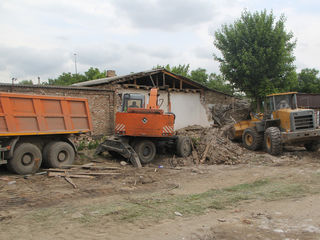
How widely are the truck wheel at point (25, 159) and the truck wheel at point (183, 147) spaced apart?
5.63m

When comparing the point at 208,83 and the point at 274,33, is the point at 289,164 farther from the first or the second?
the point at 208,83

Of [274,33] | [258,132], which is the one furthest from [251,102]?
[258,132]

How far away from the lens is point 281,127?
1399 centimetres

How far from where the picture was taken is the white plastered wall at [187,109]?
20.6 meters

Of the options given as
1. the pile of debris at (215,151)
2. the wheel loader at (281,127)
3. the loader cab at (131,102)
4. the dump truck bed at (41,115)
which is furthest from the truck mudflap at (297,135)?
the dump truck bed at (41,115)

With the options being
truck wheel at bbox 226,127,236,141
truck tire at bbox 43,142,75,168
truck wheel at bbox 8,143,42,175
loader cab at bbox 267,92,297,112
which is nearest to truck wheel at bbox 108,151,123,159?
truck tire at bbox 43,142,75,168

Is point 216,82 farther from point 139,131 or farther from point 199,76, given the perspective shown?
point 139,131

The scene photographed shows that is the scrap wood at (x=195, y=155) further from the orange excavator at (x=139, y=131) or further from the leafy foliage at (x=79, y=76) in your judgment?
the leafy foliage at (x=79, y=76)

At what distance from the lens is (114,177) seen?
9523 millimetres

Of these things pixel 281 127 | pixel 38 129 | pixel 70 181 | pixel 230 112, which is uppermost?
pixel 230 112

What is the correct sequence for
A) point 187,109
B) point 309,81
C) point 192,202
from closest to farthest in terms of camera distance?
point 192,202 → point 187,109 → point 309,81

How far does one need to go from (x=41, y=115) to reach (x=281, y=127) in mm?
10026

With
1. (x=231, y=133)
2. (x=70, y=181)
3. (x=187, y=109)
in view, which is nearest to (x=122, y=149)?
(x=70, y=181)

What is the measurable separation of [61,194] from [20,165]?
2.68 meters
